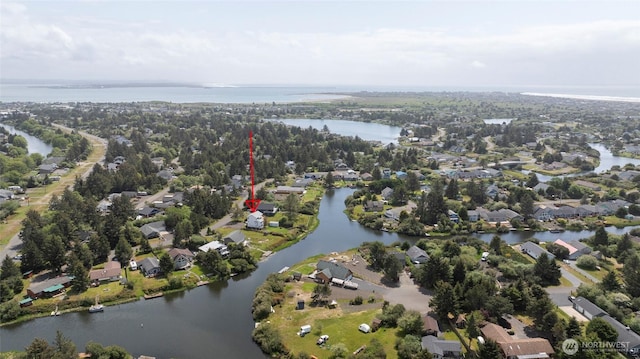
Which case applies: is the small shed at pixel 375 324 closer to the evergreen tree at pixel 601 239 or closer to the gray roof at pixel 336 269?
the gray roof at pixel 336 269

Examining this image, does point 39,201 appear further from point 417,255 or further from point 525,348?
point 525,348

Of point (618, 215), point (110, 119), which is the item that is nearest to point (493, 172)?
point (618, 215)

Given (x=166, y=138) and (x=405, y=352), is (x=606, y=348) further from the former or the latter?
(x=166, y=138)

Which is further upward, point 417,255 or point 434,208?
point 434,208

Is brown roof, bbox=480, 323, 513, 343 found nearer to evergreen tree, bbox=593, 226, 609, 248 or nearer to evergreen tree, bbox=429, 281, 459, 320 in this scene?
evergreen tree, bbox=429, 281, 459, 320

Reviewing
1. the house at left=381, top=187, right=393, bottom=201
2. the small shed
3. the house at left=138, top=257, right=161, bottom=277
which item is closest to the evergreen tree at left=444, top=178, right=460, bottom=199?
the house at left=381, top=187, right=393, bottom=201

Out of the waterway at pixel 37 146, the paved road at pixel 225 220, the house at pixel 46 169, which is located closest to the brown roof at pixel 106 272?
the paved road at pixel 225 220

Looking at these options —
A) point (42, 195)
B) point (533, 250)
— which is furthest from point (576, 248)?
point (42, 195)

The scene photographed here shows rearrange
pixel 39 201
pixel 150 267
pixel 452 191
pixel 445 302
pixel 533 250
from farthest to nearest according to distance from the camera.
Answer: pixel 452 191 < pixel 39 201 < pixel 533 250 < pixel 150 267 < pixel 445 302
